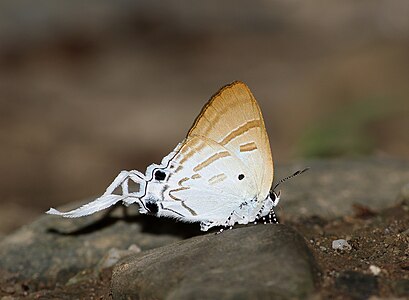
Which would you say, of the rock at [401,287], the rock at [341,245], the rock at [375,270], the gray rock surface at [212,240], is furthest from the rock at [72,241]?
the rock at [401,287]

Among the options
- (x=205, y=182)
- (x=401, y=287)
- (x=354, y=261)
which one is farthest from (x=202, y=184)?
(x=401, y=287)

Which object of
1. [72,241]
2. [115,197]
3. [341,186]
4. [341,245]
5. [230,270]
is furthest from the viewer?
[341,186]

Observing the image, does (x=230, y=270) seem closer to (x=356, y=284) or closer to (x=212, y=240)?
(x=212, y=240)

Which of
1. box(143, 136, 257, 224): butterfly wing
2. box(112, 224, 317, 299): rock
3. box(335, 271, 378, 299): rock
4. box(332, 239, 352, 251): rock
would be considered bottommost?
box(335, 271, 378, 299): rock

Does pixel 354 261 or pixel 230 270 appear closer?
pixel 230 270

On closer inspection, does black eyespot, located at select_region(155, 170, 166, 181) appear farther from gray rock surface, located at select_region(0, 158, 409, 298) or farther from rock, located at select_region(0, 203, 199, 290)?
rock, located at select_region(0, 203, 199, 290)

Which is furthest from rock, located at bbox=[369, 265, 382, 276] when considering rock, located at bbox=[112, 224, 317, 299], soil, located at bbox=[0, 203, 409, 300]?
rock, located at bbox=[112, 224, 317, 299]

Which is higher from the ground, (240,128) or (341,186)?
(240,128)
